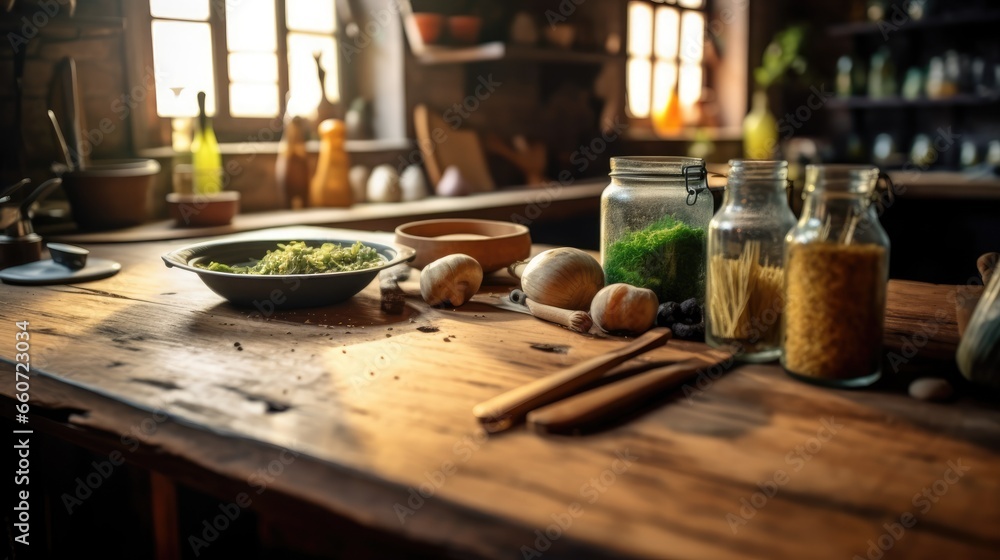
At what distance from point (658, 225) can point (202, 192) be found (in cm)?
171

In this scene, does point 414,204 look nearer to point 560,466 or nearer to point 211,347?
point 211,347

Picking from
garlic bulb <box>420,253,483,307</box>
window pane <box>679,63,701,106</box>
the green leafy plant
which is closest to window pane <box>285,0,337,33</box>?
garlic bulb <box>420,253,483,307</box>

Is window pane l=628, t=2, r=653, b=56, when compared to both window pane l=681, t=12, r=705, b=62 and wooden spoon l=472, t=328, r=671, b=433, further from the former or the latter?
wooden spoon l=472, t=328, r=671, b=433

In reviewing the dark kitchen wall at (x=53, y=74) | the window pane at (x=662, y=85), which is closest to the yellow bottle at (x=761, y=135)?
the window pane at (x=662, y=85)

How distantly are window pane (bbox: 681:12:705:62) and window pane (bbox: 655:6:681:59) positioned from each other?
78 millimetres

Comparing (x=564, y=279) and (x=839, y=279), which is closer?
(x=839, y=279)

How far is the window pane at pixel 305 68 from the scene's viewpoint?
3.11 meters

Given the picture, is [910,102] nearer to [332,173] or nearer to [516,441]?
[332,173]

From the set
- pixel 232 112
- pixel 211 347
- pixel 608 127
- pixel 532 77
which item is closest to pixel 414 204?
pixel 232 112

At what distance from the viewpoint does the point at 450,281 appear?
3.98 feet

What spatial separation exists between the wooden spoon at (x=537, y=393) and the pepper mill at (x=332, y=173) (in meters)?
2.10

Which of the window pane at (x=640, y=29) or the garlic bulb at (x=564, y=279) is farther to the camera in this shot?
the window pane at (x=640, y=29)

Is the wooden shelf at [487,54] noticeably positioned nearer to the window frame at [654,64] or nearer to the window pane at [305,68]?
the window pane at [305,68]

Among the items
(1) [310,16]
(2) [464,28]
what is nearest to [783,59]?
(2) [464,28]
